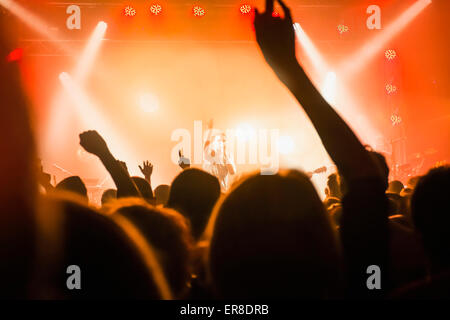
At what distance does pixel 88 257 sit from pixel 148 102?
1319cm

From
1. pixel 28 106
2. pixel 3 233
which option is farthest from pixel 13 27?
pixel 3 233

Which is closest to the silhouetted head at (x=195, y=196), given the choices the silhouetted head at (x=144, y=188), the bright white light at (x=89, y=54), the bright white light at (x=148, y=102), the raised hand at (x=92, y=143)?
the raised hand at (x=92, y=143)

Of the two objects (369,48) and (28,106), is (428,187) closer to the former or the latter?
(28,106)

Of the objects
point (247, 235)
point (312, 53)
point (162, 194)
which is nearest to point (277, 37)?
point (247, 235)

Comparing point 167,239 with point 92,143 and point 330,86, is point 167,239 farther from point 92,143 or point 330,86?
point 330,86

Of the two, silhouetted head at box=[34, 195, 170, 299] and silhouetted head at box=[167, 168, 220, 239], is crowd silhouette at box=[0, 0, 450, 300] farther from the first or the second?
silhouetted head at box=[167, 168, 220, 239]

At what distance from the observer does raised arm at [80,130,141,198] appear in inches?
88.1

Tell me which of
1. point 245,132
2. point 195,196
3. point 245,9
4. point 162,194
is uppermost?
point 245,9

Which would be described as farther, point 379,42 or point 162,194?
point 379,42

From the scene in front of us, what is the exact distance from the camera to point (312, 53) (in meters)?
12.0

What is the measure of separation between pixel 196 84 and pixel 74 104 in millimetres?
4287

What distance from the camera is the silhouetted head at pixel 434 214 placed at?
123 cm

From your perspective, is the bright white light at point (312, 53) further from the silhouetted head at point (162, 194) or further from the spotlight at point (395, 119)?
the silhouetted head at point (162, 194)

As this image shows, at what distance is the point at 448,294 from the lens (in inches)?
26.9
